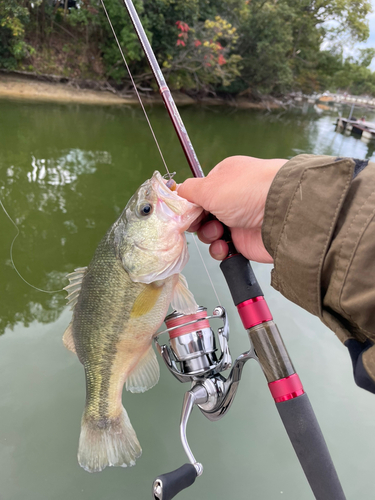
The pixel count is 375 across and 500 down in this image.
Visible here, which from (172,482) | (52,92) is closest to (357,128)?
(52,92)

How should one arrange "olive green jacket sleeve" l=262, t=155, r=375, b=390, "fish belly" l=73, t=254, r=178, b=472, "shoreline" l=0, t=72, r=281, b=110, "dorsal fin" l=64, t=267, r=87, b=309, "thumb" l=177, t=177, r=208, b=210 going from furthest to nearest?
"shoreline" l=0, t=72, r=281, b=110 < "dorsal fin" l=64, t=267, r=87, b=309 < "fish belly" l=73, t=254, r=178, b=472 < "thumb" l=177, t=177, r=208, b=210 < "olive green jacket sleeve" l=262, t=155, r=375, b=390

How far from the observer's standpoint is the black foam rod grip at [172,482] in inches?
39.0

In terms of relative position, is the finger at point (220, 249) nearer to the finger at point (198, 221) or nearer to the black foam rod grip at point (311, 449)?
the finger at point (198, 221)

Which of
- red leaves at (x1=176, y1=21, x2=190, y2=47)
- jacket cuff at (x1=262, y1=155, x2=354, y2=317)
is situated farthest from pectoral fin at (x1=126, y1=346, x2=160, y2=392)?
red leaves at (x1=176, y1=21, x2=190, y2=47)

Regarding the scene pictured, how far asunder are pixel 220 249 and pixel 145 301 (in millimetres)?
405

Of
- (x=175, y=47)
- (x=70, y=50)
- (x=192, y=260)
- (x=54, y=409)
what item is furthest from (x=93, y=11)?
(x=54, y=409)

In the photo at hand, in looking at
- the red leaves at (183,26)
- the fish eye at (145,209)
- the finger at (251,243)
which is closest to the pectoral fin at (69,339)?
the fish eye at (145,209)

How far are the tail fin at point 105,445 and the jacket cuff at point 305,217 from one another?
1.05 metres

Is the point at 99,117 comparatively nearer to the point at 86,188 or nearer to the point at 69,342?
the point at 86,188

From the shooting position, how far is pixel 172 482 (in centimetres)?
102

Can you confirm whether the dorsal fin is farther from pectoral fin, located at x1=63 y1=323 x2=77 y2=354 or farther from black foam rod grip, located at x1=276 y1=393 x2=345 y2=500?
black foam rod grip, located at x1=276 y1=393 x2=345 y2=500

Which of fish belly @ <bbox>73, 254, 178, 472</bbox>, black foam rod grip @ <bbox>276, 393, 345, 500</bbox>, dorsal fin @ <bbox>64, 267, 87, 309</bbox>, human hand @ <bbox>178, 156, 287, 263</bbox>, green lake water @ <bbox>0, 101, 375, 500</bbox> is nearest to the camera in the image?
black foam rod grip @ <bbox>276, 393, 345, 500</bbox>

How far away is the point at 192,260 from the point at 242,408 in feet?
5.66

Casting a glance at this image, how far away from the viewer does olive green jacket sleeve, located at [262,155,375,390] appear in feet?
2.94
